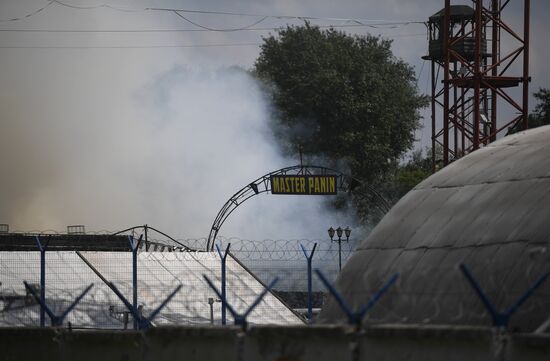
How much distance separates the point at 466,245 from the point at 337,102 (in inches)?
2455

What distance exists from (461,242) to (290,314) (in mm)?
16457

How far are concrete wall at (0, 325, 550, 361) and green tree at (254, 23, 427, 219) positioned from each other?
62.1m

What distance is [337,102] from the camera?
3182 inches

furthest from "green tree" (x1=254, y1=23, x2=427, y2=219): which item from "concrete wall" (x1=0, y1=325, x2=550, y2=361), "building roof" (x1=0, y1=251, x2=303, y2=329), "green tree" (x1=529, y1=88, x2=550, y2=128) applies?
"concrete wall" (x1=0, y1=325, x2=550, y2=361)

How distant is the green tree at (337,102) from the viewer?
80562 millimetres

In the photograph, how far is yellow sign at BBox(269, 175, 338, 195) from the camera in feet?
164

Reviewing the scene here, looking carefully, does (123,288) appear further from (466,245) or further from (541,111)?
(541,111)

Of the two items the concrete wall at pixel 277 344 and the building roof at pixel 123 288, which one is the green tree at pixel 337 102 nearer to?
the building roof at pixel 123 288

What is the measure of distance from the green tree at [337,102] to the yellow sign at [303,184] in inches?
1102

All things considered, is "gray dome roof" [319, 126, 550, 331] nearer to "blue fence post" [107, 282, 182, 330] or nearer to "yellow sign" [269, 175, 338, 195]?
"blue fence post" [107, 282, 182, 330]

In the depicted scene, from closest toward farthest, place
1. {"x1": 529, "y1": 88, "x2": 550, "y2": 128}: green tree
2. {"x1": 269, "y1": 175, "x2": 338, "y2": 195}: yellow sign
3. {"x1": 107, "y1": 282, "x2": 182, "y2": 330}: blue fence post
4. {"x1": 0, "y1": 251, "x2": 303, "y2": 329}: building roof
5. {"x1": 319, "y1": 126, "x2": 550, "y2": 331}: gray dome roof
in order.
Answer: {"x1": 107, "y1": 282, "x2": 182, "y2": 330}: blue fence post
{"x1": 319, "y1": 126, "x2": 550, "y2": 331}: gray dome roof
{"x1": 0, "y1": 251, "x2": 303, "y2": 329}: building roof
{"x1": 269, "y1": 175, "x2": 338, "y2": 195}: yellow sign
{"x1": 529, "y1": 88, "x2": 550, "y2": 128}: green tree

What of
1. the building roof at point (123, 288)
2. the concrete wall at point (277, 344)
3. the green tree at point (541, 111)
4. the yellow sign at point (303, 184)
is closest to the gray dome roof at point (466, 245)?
the concrete wall at point (277, 344)

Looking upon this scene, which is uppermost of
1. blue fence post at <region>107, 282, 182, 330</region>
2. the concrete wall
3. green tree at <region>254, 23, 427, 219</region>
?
green tree at <region>254, 23, 427, 219</region>

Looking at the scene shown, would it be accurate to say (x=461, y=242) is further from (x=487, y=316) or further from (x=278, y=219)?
(x=278, y=219)
